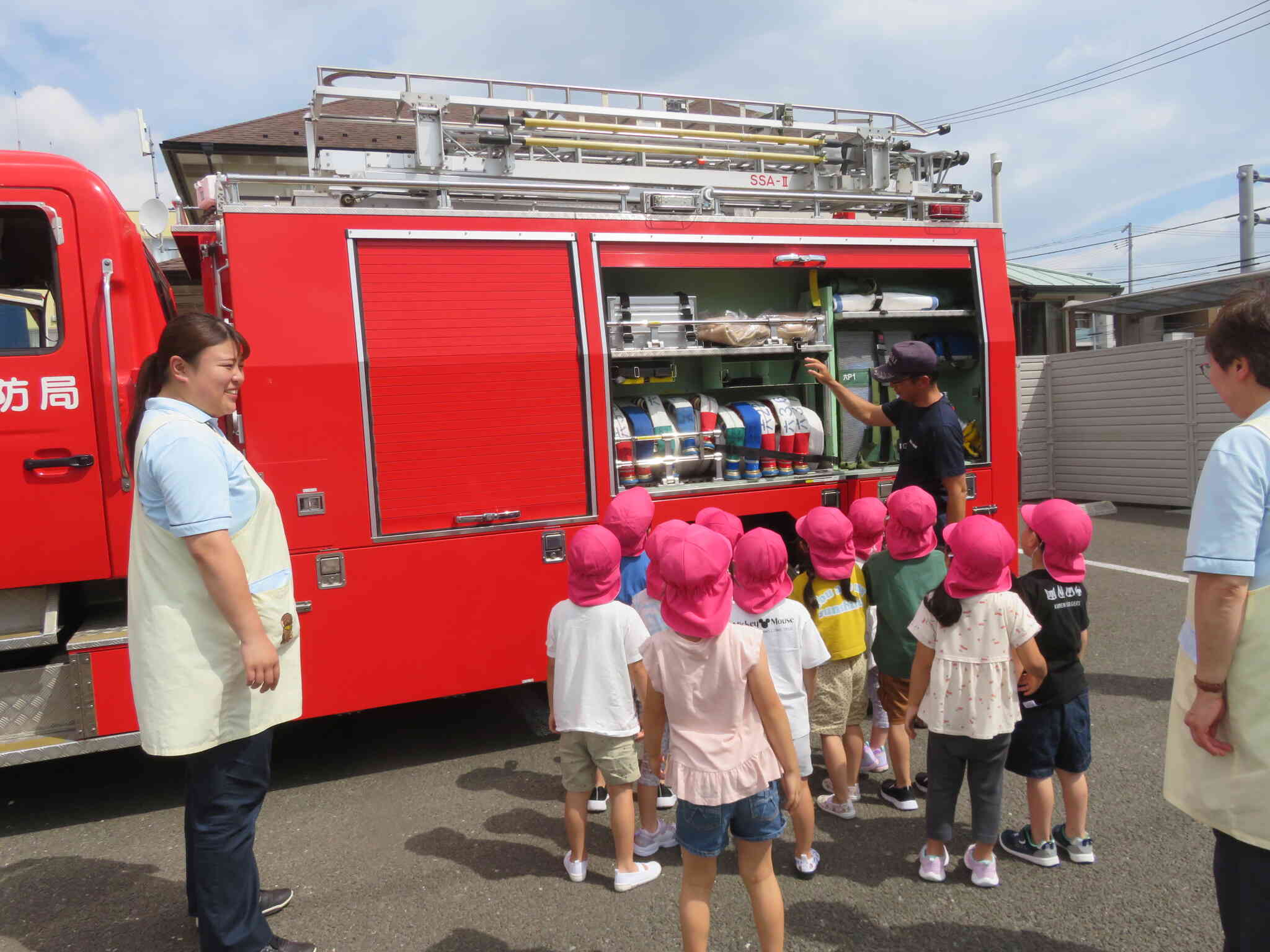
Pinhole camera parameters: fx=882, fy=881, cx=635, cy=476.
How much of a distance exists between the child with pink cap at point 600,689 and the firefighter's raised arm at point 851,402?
7.60ft

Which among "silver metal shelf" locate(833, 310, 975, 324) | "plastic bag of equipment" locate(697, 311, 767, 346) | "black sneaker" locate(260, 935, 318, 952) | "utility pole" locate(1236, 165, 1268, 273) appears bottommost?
"black sneaker" locate(260, 935, 318, 952)

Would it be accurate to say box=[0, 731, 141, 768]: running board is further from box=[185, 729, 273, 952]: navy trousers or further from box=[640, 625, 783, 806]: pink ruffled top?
box=[640, 625, 783, 806]: pink ruffled top

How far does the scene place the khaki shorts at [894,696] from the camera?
147 inches

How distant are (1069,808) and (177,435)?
128 inches

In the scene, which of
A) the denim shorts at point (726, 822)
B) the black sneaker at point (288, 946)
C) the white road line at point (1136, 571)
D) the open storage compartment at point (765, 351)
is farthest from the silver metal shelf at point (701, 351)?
the white road line at point (1136, 571)

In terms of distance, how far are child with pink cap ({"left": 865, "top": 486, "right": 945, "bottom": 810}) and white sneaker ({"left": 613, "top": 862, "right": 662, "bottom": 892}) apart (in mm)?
1171

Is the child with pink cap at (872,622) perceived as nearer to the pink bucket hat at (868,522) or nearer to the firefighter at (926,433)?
the pink bucket hat at (868,522)

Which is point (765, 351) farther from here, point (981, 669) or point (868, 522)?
point (981, 669)

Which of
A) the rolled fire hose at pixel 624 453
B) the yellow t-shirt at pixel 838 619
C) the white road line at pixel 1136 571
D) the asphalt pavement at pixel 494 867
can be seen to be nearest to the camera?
the asphalt pavement at pixel 494 867

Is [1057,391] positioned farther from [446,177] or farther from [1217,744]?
[1217,744]

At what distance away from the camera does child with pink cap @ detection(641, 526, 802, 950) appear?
2.38m

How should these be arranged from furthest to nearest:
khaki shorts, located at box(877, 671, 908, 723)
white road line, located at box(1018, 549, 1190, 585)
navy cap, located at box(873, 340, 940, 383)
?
white road line, located at box(1018, 549, 1190, 585), navy cap, located at box(873, 340, 940, 383), khaki shorts, located at box(877, 671, 908, 723)

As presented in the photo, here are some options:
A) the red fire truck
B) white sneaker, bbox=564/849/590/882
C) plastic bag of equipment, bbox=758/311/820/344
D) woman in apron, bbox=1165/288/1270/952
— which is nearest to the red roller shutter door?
the red fire truck

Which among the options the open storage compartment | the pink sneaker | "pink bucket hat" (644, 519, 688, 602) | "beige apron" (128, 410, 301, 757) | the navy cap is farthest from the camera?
the open storage compartment
